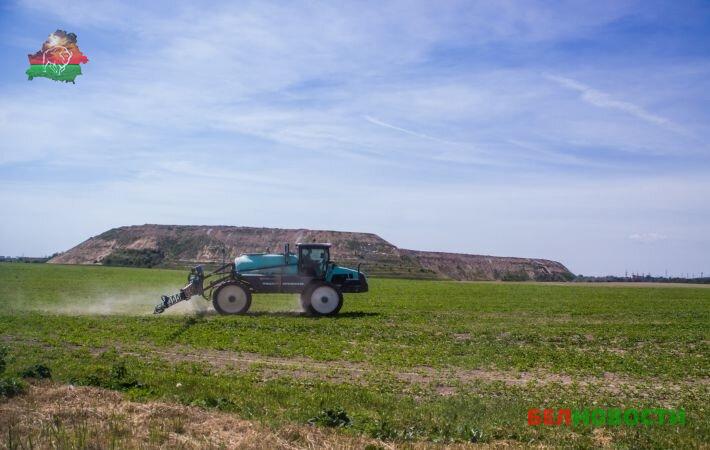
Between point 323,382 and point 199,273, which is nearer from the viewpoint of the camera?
point 323,382

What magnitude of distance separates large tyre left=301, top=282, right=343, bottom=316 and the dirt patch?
1649 cm

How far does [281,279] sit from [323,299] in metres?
1.97

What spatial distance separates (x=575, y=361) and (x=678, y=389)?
324 centimetres

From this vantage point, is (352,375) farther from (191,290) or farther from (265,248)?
(265,248)

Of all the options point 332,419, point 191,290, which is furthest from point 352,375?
point 191,290

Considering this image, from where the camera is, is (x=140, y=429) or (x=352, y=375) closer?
(x=140, y=429)

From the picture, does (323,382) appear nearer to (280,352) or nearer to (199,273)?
(280,352)

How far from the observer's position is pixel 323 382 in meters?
12.0

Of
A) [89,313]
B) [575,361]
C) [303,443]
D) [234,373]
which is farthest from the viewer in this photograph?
[89,313]

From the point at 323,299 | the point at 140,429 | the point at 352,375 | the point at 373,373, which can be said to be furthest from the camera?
the point at 323,299

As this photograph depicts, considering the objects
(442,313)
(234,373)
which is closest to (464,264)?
(442,313)

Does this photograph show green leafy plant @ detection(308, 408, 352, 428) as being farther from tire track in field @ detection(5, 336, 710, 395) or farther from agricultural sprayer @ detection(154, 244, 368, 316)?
agricultural sprayer @ detection(154, 244, 368, 316)

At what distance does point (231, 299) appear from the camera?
2545cm

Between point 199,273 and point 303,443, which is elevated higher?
point 199,273
